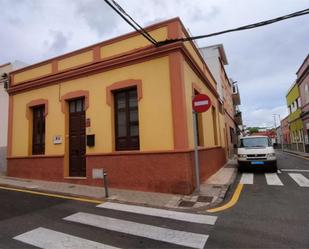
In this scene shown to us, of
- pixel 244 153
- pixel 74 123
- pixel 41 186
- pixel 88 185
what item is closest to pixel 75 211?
pixel 88 185

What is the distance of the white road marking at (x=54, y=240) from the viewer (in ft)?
12.7

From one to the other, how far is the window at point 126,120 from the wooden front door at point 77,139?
1621mm

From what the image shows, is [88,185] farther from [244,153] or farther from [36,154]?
[244,153]

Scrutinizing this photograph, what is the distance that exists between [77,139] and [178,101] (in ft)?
15.3

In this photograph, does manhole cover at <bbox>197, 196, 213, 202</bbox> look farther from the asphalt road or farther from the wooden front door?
the wooden front door

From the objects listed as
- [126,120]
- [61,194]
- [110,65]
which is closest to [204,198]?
[126,120]

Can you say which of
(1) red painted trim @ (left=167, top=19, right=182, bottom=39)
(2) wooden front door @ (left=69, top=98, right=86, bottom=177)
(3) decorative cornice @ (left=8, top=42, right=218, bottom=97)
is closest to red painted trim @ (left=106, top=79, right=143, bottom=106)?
(3) decorative cornice @ (left=8, top=42, right=218, bottom=97)

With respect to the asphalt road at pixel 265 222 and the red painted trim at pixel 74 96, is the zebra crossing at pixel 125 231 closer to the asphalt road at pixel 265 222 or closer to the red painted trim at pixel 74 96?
the asphalt road at pixel 265 222

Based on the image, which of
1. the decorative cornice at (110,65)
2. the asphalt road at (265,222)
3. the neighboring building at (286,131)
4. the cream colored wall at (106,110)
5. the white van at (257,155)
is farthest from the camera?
the neighboring building at (286,131)

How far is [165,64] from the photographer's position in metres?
8.21

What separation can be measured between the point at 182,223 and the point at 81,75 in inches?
285

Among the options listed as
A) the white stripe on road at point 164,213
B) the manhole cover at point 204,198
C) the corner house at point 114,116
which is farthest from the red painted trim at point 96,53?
the manhole cover at point 204,198

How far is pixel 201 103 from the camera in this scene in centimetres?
783

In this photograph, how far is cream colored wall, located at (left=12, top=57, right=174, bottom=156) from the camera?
26.6 ft
